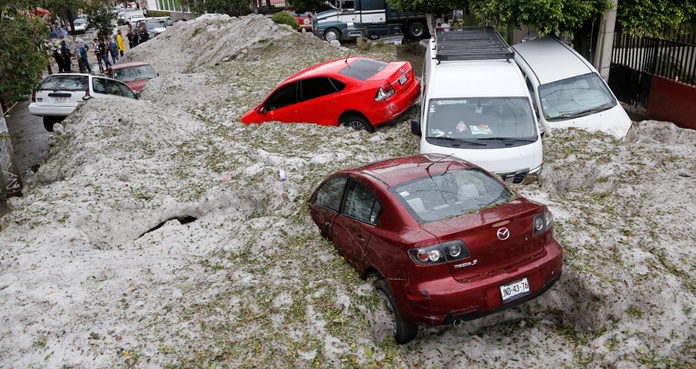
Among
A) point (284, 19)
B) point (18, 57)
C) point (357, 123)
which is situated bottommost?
point (357, 123)

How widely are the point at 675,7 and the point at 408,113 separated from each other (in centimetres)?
674

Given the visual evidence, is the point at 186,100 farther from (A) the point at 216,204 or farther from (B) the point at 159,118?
(A) the point at 216,204

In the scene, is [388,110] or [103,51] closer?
[388,110]

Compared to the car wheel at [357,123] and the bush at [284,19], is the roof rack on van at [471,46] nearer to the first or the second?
the car wheel at [357,123]

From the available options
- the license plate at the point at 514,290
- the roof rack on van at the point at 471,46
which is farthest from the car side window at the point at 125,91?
the license plate at the point at 514,290

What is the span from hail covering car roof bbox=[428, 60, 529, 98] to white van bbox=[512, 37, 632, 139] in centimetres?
110

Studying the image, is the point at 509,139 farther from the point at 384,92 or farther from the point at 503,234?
the point at 503,234

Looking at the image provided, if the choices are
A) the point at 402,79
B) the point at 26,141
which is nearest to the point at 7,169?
the point at 26,141

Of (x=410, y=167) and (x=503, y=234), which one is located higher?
(x=410, y=167)

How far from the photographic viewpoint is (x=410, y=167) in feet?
19.3

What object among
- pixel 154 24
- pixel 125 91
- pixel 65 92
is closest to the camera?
pixel 65 92

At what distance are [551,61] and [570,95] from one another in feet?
3.96

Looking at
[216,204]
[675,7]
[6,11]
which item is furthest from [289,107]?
[675,7]

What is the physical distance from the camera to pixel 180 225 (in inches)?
324
